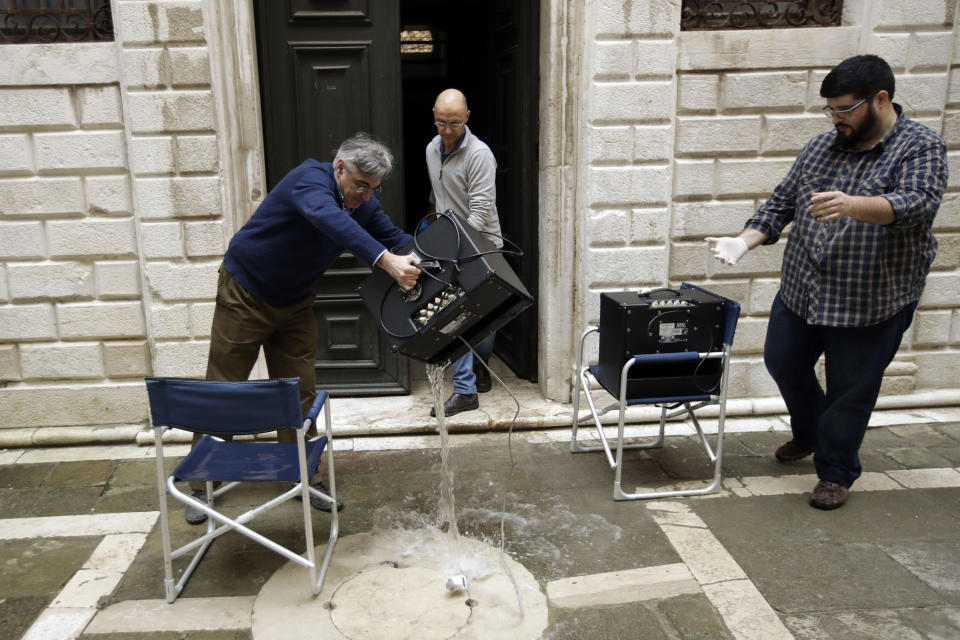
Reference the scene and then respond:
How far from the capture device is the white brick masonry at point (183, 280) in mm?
4734

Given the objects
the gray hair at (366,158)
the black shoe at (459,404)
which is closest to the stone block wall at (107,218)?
the black shoe at (459,404)

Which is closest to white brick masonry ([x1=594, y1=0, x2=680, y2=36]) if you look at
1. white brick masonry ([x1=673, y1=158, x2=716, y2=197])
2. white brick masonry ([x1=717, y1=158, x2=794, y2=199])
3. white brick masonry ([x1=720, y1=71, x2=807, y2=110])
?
white brick masonry ([x1=720, y1=71, x2=807, y2=110])

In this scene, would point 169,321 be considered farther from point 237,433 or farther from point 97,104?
point 237,433

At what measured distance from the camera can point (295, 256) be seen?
3.57 meters

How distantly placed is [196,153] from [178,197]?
0.94 ft

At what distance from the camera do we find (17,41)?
468cm

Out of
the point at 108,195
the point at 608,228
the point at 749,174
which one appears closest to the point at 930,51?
the point at 749,174

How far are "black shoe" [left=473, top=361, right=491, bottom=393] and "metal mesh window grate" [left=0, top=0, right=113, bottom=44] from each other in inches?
126

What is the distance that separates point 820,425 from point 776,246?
5.10ft

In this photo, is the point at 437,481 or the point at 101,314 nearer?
the point at 437,481

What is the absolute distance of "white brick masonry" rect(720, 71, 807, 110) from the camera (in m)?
4.86

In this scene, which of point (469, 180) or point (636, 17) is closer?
point (636, 17)

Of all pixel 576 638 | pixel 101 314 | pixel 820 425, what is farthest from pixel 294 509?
pixel 820 425

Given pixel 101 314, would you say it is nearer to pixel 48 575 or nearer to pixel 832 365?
pixel 48 575
